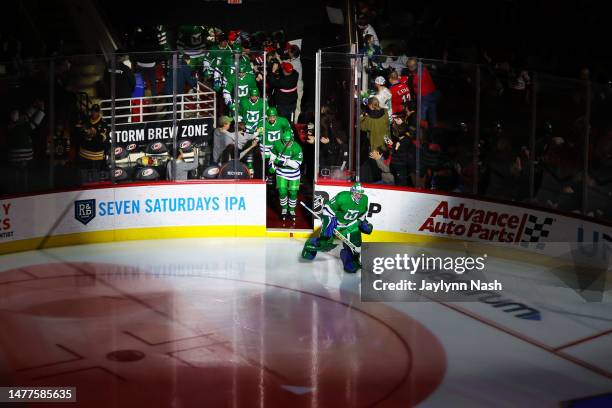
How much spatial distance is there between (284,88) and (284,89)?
18mm

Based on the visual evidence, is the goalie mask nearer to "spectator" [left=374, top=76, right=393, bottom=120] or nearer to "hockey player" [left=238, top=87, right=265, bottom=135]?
"spectator" [left=374, top=76, right=393, bottom=120]

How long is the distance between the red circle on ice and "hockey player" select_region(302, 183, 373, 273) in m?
1.18

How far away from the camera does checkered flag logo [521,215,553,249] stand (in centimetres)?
1302

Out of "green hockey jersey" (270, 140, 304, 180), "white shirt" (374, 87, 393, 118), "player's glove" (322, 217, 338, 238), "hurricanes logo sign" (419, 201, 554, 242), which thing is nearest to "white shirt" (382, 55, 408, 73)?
"white shirt" (374, 87, 393, 118)

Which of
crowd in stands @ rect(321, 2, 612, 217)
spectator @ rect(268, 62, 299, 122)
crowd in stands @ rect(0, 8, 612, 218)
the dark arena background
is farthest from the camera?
spectator @ rect(268, 62, 299, 122)

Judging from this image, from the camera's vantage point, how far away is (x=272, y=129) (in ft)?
49.4

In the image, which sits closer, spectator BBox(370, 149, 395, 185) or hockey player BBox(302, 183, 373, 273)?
hockey player BBox(302, 183, 373, 273)

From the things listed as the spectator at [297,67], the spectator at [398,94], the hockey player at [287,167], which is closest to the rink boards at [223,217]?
the hockey player at [287,167]

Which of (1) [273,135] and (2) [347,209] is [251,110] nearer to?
(1) [273,135]

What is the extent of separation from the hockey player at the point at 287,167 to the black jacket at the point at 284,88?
118cm

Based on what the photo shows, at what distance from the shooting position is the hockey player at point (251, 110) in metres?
14.8

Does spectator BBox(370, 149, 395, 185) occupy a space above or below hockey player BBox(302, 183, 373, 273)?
above

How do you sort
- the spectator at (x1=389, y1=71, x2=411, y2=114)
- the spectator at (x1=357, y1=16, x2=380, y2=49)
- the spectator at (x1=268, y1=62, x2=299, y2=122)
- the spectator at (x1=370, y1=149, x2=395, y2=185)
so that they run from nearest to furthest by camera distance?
the spectator at (x1=389, y1=71, x2=411, y2=114) < the spectator at (x1=370, y1=149, x2=395, y2=185) < the spectator at (x1=268, y1=62, x2=299, y2=122) < the spectator at (x1=357, y1=16, x2=380, y2=49)

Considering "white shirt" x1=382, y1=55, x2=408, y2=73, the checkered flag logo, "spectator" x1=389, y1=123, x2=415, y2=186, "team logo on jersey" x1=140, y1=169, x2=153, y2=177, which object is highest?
"white shirt" x1=382, y1=55, x2=408, y2=73
